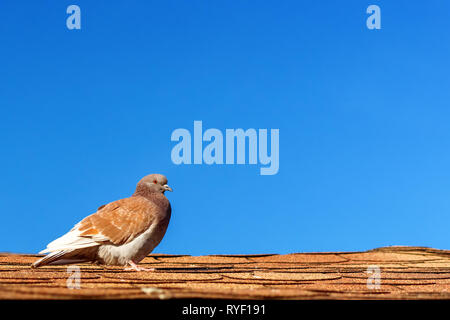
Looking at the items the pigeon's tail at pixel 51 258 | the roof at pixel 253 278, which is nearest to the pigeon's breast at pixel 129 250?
the roof at pixel 253 278

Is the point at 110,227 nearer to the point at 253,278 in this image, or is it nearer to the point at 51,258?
the point at 51,258

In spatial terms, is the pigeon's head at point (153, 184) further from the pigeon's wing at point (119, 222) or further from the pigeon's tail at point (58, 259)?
the pigeon's tail at point (58, 259)

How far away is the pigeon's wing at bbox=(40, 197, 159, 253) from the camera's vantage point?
12.5 ft

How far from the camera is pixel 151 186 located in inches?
170

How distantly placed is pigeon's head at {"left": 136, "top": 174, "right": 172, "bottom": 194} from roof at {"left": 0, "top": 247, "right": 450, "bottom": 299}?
673mm

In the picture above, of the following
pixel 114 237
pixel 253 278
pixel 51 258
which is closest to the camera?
pixel 253 278

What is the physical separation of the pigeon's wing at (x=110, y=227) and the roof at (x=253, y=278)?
0.63 feet

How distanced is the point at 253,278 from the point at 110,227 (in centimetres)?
116

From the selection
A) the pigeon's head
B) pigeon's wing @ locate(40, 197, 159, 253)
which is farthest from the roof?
the pigeon's head

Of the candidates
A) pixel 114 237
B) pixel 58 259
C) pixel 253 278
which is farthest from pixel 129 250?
pixel 253 278

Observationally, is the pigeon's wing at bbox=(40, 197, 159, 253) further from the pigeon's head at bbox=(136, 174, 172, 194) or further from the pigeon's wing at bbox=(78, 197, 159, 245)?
the pigeon's head at bbox=(136, 174, 172, 194)

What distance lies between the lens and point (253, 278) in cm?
345
